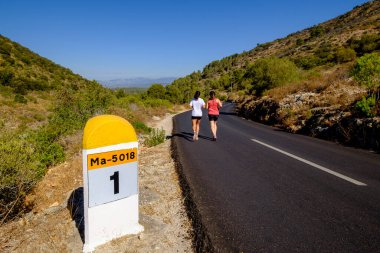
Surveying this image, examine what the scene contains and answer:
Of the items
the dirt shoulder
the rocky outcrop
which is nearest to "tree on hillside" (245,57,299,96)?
the rocky outcrop

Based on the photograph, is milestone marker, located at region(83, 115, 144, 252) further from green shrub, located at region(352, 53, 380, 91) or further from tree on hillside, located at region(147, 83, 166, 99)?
tree on hillside, located at region(147, 83, 166, 99)

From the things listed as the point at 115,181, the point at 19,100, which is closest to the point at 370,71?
the point at 115,181

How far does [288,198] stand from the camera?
444 centimetres

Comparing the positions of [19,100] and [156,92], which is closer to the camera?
[19,100]

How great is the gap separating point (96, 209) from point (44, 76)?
51565mm

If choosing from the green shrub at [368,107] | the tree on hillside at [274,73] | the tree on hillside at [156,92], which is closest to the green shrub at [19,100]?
the tree on hillside at [156,92]

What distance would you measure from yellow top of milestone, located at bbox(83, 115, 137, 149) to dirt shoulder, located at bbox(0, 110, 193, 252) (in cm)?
124

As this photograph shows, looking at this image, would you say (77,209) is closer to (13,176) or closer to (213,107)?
(13,176)

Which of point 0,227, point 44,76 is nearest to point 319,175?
point 0,227

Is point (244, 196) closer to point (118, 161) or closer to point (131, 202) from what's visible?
point (131, 202)

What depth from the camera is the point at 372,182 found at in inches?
201

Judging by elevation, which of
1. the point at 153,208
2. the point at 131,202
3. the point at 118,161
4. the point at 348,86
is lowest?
the point at 153,208

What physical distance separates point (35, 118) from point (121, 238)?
2749 centimetres

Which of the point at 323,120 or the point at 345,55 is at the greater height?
the point at 345,55
